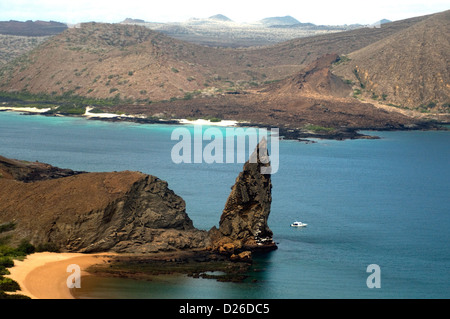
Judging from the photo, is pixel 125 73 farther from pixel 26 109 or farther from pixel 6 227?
pixel 6 227

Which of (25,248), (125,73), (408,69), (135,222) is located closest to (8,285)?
(25,248)

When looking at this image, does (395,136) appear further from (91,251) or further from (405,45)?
(91,251)

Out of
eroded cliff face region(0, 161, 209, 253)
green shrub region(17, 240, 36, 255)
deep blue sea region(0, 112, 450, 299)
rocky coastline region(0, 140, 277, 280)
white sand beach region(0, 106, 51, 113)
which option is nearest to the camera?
deep blue sea region(0, 112, 450, 299)

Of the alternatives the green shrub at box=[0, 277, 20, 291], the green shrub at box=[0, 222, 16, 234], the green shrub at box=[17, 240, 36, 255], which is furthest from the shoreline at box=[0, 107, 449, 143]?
the green shrub at box=[0, 277, 20, 291]

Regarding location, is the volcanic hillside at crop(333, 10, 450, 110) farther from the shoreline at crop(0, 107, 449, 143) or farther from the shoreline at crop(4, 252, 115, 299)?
the shoreline at crop(4, 252, 115, 299)

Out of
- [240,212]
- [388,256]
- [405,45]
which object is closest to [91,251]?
[240,212]

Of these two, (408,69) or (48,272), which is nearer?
(48,272)
